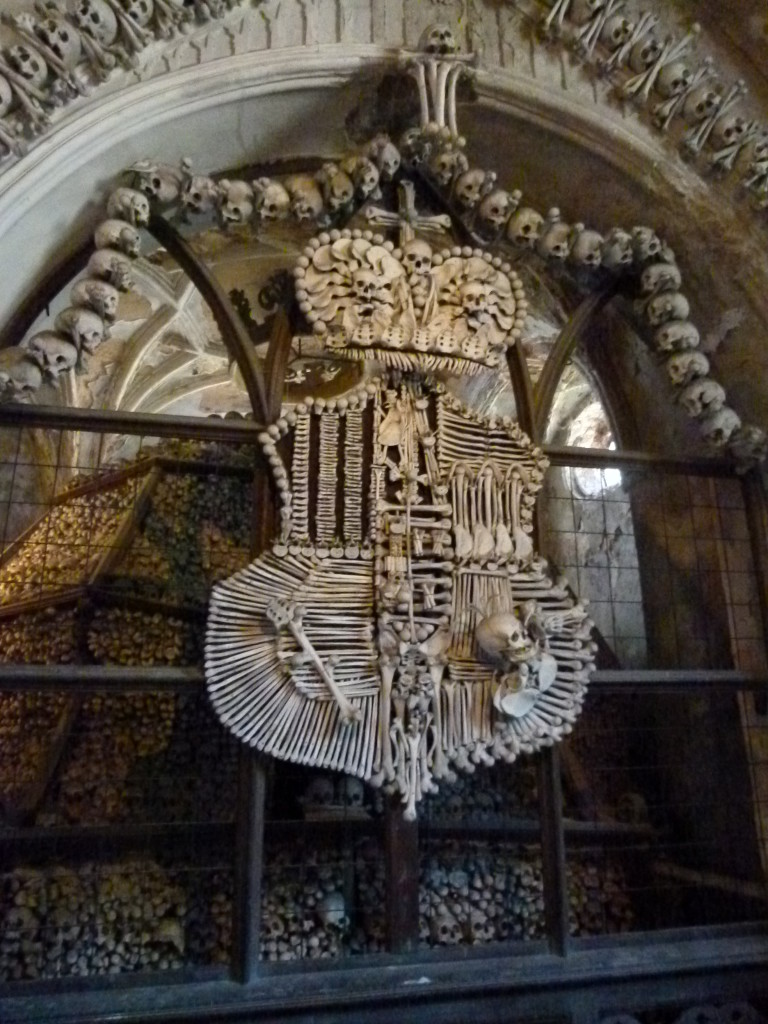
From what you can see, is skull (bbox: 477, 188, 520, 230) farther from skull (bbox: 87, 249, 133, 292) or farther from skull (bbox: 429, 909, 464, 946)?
skull (bbox: 429, 909, 464, 946)

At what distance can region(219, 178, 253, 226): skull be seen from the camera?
1.98 m

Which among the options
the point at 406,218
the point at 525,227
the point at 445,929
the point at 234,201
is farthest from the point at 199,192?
the point at 445,929

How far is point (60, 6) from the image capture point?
180 centimetres

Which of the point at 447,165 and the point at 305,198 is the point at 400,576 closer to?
the point at 305,198

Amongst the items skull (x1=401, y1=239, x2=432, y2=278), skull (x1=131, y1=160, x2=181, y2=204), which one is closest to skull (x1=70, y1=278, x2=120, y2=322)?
skull (x1=131, y1=160, x2=181, y2=204)

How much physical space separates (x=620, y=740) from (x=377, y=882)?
947 mm

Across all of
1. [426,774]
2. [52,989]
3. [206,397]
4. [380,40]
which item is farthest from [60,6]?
[206,397]

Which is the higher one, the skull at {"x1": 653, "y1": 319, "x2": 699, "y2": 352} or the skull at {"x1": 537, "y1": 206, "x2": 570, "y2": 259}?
the skull at {"x1": 537, "y1": 206, "x2": 570, "y2": 259}

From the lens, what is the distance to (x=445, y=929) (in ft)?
6.68

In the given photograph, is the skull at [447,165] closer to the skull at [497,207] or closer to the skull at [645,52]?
the skull at [497,207]

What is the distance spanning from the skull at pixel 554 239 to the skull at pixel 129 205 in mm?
1052

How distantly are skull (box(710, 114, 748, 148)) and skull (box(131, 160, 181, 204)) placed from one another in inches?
56.8

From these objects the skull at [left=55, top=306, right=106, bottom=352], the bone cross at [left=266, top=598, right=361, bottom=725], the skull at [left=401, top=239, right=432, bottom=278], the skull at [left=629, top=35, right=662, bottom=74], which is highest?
the skull at [left=629, top=35, right=662, bottom=74]

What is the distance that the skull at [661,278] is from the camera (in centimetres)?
221
